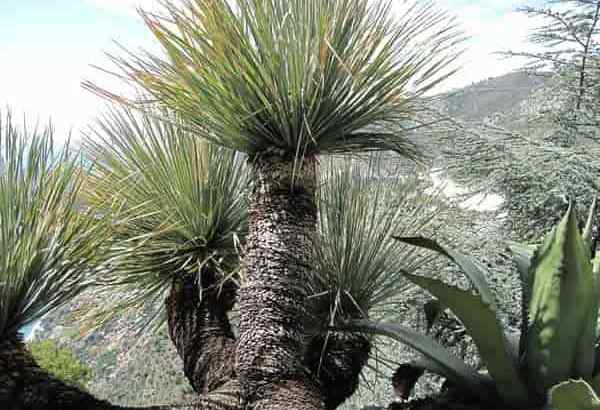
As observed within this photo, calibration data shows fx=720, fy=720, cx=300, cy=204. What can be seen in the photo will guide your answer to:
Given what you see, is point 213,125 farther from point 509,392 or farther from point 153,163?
point 509,392

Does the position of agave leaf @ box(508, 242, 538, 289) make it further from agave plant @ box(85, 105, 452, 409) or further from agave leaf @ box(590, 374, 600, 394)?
agave plant @ box(85, 105, 452, 409)

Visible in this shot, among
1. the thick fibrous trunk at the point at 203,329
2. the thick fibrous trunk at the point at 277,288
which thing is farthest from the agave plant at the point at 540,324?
the thick fibrous trunk at the point at 203,329

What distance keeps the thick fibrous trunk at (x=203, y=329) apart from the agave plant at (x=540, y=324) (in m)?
0.37

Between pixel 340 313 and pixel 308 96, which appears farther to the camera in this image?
pixel 340 313

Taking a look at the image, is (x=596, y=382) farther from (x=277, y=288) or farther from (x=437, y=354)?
(x=277, y=288)

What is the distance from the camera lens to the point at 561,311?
0.92m

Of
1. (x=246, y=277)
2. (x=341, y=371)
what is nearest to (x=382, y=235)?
(x=341, y=371)

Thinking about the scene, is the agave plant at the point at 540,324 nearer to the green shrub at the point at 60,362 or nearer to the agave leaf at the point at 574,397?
the agave leaf at the point at 574,397

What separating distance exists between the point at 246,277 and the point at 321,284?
0.24m

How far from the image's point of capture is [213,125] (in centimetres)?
112

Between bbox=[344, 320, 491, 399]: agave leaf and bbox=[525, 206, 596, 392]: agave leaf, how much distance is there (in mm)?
83

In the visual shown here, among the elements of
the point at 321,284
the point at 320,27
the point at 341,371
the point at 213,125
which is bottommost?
the point at 341,371

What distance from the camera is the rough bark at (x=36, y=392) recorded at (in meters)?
1.00

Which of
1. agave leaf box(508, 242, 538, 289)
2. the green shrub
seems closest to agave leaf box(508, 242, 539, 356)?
agave leaf box(508, 242, 538, 289)
